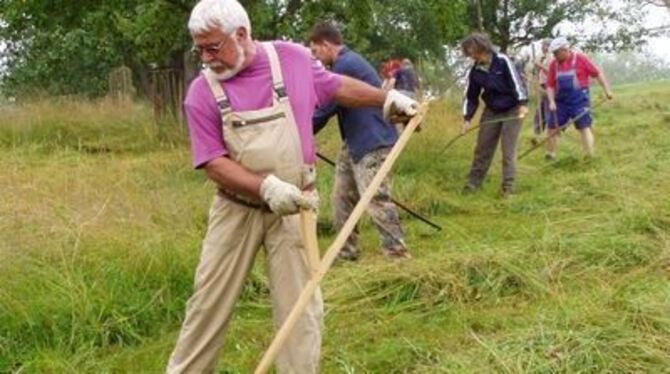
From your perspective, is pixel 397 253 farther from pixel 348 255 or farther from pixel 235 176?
pixel 235 176

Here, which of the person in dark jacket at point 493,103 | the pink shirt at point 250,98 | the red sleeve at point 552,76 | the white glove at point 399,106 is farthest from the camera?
the red sleeve at point 552,76

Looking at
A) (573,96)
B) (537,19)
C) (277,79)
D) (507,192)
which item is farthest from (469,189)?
(537,19)

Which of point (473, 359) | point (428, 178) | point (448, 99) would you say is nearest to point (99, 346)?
point (473, 359)

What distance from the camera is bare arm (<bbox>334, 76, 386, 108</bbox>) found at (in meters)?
3.32

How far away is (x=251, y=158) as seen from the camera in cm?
299

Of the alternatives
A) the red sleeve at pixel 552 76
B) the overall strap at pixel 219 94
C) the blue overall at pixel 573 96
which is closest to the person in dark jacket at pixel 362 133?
the overall strap at pixel 219 94

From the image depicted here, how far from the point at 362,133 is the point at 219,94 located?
94.3 inches

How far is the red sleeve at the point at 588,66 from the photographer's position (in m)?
9.13

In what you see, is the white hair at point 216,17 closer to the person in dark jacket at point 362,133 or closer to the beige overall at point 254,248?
the beige overall at point 254,248

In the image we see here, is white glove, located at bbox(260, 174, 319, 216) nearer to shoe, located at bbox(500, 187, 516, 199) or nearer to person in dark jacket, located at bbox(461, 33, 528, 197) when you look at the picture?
person in dark jacket, located at bbox(461, 33, 528, 197)

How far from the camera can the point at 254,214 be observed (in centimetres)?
318

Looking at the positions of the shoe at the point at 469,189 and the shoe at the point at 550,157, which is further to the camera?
the shoe at the point at 550,157

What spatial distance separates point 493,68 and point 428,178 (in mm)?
1190

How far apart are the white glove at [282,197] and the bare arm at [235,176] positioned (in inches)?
1.7
